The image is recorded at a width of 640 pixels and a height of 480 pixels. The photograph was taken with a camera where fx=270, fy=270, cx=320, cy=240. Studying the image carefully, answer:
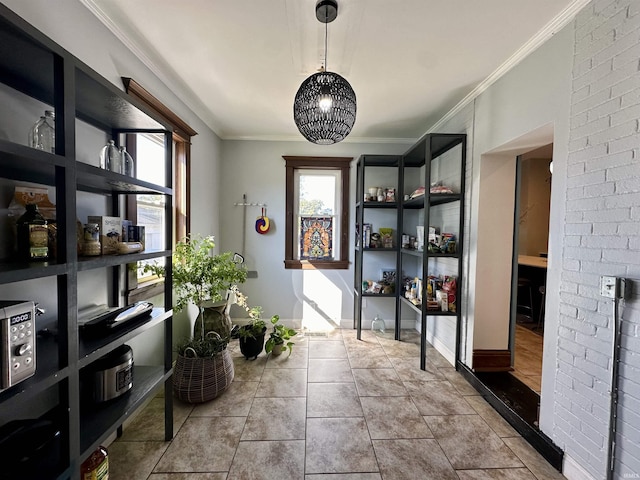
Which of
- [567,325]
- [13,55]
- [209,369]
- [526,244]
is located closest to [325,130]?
[13,55]

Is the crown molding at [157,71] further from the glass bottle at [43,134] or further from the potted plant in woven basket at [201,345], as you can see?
the potted plant in woven basket at [201,345]

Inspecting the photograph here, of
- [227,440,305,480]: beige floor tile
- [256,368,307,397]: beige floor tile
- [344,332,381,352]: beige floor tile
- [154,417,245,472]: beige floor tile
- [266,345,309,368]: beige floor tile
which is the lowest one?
[154,417,245,472]: beige floor tile

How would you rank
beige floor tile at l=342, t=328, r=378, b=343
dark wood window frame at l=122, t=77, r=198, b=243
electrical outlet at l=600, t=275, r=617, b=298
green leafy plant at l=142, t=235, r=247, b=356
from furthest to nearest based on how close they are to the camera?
beige floor tile at l=342, t=328, r=378, b=343, dark wood window frame at l=122, t=77, r=198, b=243, green leafy plant at l=142, t=235, r=247, b=356, electrical outlet at l=600, t=275, r=617, b=298

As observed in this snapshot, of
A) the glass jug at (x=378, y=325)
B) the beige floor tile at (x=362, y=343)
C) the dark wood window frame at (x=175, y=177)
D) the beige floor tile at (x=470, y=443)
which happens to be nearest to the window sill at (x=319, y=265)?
the glass jug at (x=378, y=325)

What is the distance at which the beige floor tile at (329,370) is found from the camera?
91.9 inches

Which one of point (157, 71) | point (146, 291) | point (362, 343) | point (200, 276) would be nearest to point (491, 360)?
point (362, 343)

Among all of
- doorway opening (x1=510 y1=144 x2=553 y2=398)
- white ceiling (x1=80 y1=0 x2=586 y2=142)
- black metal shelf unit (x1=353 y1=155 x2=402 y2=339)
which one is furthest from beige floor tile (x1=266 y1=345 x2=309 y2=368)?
white ceiling (x1=80 y1=0 x2=586 y2=142)

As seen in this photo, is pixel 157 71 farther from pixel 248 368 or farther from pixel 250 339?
pixel 248 368

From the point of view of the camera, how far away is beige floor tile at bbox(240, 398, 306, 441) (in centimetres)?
170

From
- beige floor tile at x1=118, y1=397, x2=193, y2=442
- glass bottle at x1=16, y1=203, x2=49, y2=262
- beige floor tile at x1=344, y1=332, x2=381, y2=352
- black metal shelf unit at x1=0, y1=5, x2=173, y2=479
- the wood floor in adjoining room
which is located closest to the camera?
black metal shelf unit at x1=0, y1=5, x2=173, y2=479

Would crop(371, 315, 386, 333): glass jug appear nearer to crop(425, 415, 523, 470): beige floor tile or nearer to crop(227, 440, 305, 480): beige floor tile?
crop(425, 415, 523, 470): beige floor tile

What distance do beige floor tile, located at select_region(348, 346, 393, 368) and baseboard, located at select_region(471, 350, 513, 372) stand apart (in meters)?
0.75

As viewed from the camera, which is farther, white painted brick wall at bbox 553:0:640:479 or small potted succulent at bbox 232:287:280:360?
small potted succulent at bbox 232:287:280:360

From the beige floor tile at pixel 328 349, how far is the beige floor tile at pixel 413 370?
52cm
